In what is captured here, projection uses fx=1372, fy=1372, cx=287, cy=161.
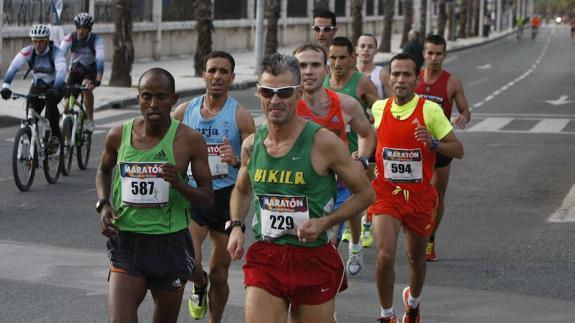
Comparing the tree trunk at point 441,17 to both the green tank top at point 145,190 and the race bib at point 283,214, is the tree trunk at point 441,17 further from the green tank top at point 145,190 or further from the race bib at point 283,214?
the race bib at point 283,214

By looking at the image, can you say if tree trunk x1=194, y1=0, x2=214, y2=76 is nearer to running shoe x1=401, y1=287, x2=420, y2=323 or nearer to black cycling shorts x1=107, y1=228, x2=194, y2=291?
running shoe x1=401, y1=287, x2=420, y2=323

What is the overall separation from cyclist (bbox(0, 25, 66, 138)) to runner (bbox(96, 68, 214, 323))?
9.03m

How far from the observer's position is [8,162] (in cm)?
1745

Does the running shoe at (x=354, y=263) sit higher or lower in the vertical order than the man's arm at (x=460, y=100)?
lower

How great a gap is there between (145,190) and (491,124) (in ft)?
65.1

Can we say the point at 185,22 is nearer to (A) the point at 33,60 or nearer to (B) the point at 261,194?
(A) the point at 33,60

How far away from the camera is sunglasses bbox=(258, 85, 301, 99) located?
625cm

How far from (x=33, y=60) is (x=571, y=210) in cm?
634

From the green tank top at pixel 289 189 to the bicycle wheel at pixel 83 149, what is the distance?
10631 mm

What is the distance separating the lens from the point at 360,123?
923cm

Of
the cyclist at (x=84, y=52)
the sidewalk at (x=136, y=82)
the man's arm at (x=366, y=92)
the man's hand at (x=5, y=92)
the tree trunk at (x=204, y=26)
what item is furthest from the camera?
the tree trunk at (x=204, y=26)

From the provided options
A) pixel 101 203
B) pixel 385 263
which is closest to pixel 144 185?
pixel 101 203

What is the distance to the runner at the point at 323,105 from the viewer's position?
342 inches

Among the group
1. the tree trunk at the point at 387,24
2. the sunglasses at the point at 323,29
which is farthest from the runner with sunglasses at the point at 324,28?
the tree trunk at the point at 387,24
